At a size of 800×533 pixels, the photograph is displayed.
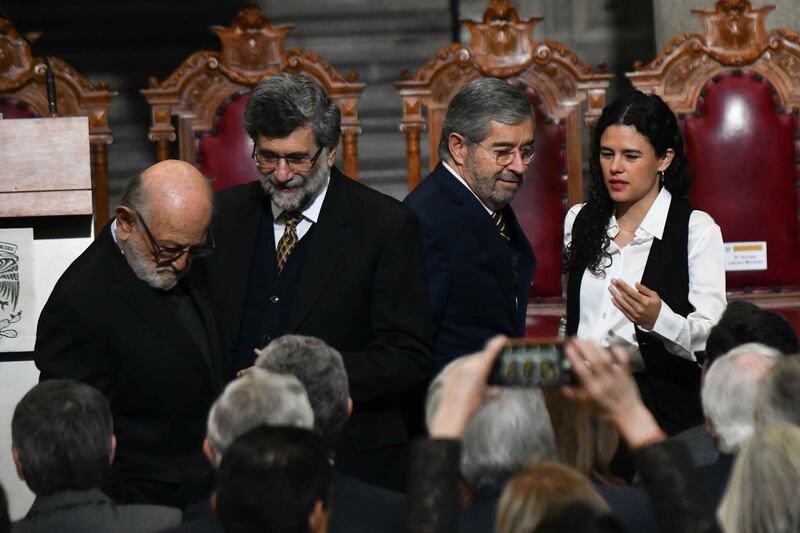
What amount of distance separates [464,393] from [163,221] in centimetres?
129

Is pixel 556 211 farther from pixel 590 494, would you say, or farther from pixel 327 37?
pixel 590 494

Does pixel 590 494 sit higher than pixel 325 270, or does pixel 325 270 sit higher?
pixel 325 270

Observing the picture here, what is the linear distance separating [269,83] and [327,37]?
3718 millimetres

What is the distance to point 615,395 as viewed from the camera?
5.75ft

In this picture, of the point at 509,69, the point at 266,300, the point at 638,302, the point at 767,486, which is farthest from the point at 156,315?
the point at 509,69

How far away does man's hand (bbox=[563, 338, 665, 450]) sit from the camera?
1.72 meters

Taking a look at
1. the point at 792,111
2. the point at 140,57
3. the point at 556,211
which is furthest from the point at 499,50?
the point at 140,57

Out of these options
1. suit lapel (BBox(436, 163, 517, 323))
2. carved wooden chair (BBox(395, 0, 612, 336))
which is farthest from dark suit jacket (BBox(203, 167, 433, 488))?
carved wooden chair (BBox(395, 0, 612, 336))

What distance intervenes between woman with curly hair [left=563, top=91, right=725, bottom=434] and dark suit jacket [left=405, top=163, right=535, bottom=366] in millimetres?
291

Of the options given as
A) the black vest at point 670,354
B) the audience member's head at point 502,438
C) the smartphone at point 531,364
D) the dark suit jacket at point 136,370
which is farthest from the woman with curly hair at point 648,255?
the smartphone at point 531,364

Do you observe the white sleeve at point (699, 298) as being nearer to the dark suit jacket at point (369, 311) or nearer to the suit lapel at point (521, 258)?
the suit lapel at point (521, 258)

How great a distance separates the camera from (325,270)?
9.85 ft

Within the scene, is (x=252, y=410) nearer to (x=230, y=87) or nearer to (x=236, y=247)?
(x=236, y=247)

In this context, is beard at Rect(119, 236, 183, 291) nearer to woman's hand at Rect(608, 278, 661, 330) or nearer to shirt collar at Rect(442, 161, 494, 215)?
shirt collar at Rect(442, 161, 494, 215)
